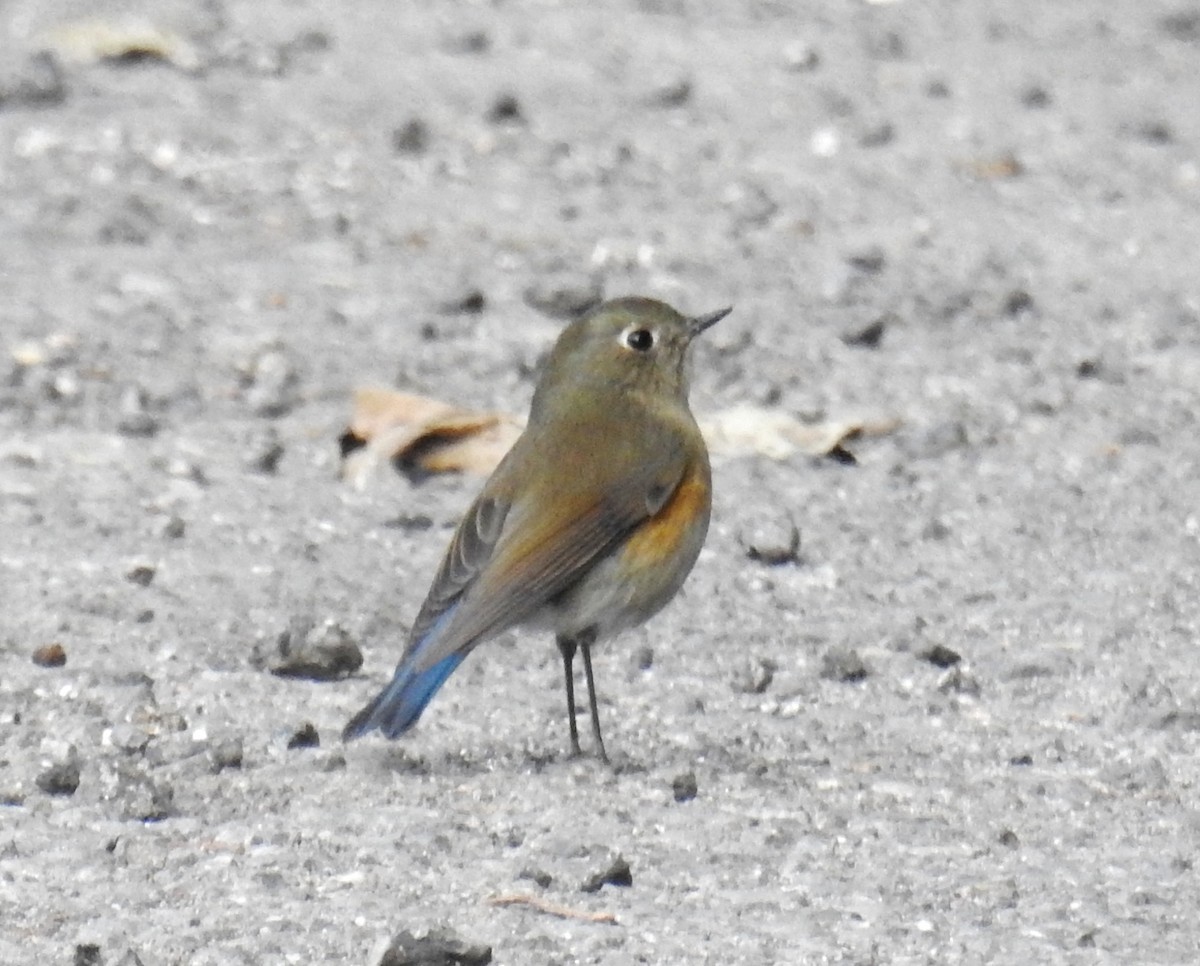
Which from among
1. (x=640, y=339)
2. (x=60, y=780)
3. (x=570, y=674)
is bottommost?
(x=60, y=780)

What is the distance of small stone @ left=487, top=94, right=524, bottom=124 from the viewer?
1186cm

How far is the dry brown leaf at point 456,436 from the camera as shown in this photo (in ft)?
26.5

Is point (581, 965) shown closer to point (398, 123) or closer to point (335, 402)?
point (335, 402)

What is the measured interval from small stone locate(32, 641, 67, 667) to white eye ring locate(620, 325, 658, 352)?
153 cm

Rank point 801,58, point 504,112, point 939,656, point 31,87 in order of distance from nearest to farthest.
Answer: point 939,656, point 31,87, point 504,112, point 801,58

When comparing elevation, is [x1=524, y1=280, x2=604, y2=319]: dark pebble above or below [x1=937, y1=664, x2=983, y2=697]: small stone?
below

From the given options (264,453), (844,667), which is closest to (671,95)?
(264,453)

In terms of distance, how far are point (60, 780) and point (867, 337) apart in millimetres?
4456

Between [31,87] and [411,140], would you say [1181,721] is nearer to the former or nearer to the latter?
[411,140]

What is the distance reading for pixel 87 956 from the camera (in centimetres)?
466

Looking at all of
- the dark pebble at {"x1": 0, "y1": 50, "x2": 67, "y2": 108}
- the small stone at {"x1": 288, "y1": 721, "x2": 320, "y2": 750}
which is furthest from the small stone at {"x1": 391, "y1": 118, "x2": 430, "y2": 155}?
the small stone at {"x1": 288, "y1": 721, "x2": 320, "y2": 750}

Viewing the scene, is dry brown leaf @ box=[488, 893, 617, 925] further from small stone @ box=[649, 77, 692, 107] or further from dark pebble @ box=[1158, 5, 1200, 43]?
dark pebble @ box=[1158, 5, 1200, 43]

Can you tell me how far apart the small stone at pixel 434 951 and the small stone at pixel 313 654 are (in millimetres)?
1721

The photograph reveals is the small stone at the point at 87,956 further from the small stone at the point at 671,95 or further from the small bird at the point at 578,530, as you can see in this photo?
the small stone at the point at 671,95
